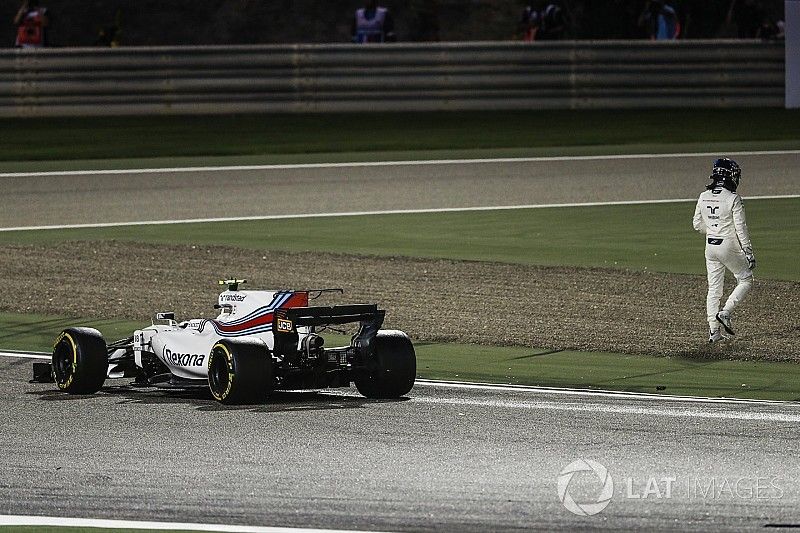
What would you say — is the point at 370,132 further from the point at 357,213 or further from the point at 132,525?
the point at 132,525

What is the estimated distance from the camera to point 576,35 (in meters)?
33.9

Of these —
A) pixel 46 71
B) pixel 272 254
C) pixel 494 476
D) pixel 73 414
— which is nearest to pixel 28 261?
pixel 272 254

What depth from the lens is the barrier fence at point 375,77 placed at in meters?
28.5

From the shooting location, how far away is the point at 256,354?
31.9 ft

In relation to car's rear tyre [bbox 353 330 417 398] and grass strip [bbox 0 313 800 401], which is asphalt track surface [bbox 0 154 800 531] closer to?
car's rear tyre [bbox 353 330 417 398]

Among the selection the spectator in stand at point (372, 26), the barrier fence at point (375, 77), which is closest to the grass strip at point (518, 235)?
the barrier fence at point (375, 77)

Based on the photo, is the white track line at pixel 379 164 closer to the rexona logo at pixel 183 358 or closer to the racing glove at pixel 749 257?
the racing glove at pixel 749 257

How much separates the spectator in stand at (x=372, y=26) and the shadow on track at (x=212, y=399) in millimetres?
21321

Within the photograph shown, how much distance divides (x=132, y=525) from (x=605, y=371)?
4.94 m

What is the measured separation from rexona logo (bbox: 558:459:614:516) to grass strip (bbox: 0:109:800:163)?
1870 cm

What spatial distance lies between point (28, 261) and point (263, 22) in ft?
83.1

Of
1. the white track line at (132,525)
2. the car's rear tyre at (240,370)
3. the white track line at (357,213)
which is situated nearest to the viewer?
the white track line at (132,525)

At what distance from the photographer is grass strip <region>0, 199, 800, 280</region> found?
16.7 m

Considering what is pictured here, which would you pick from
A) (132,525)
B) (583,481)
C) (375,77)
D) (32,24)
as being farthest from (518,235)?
(32,24)
